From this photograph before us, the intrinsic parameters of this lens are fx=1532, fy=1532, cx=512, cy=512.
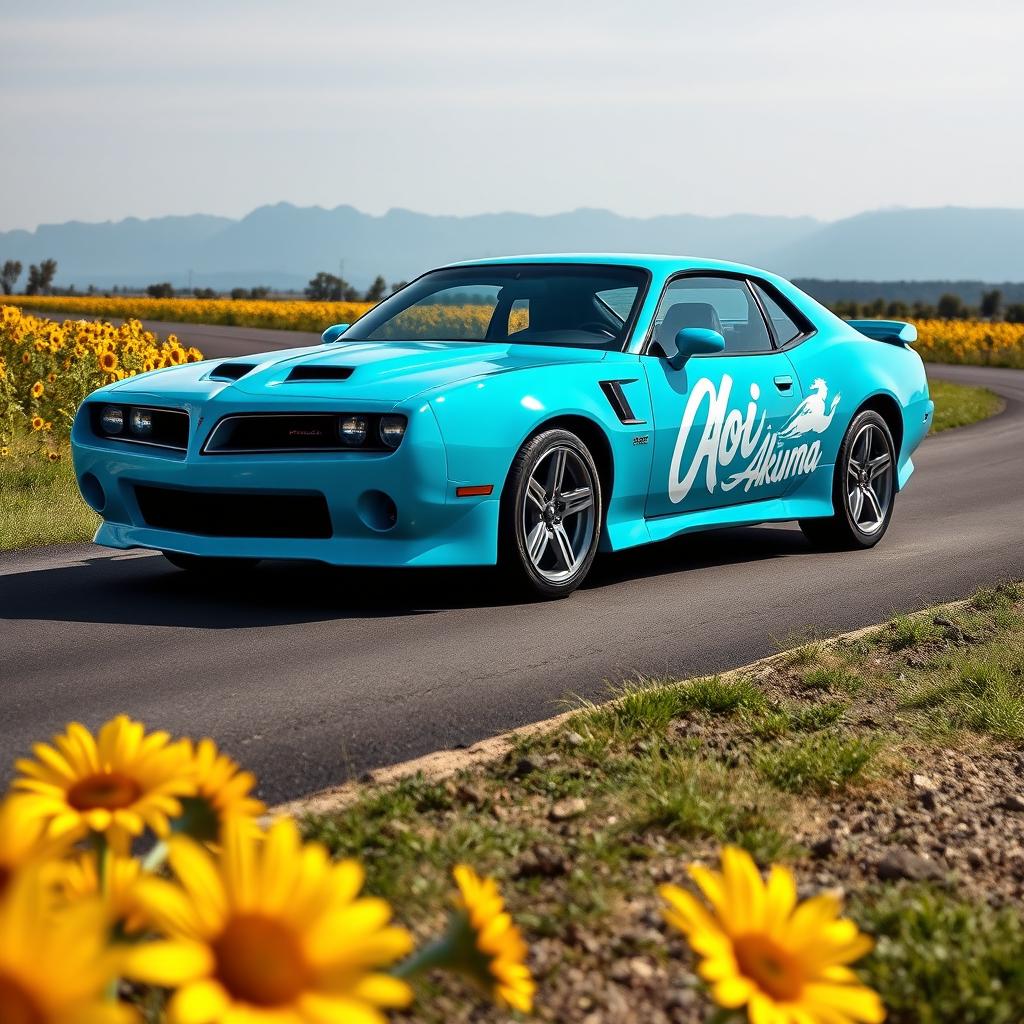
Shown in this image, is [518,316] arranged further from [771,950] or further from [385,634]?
[771,950]

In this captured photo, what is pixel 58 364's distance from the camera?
13312 millimetres

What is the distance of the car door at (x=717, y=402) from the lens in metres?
7.21

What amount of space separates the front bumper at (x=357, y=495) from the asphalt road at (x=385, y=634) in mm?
283

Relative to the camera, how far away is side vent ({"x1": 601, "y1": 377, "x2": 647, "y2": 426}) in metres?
6.87

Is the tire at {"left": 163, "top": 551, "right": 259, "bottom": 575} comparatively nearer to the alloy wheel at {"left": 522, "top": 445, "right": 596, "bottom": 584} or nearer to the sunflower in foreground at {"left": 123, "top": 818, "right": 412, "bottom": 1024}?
the alloy wheel at {"left": 522, "top": 445, "right": 596, "bottom": 584}

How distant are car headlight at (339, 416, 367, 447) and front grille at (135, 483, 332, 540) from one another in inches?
10.3

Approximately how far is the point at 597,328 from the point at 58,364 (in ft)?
24.3

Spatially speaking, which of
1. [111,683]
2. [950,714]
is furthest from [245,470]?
[950,714]

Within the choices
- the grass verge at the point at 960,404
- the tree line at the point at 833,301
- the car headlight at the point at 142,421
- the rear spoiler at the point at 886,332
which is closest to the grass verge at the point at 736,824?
the car headlight at the point at 142,421

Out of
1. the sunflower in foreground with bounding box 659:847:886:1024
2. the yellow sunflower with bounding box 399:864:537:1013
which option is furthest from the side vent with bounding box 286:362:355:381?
the sunflower in foreground with bounding box 659:847:886:1024

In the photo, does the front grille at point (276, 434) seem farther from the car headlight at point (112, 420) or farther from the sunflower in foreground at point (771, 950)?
the sunflower in foreground at point (771, 950)

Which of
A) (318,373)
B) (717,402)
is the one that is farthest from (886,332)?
(318,373)

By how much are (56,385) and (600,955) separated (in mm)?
10876

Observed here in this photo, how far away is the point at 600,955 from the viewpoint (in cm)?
273
